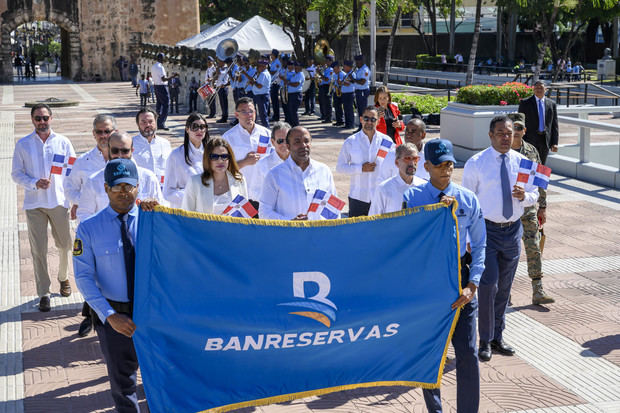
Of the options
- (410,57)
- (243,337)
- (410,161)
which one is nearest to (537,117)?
(410,161)

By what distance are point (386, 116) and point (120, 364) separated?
632cm

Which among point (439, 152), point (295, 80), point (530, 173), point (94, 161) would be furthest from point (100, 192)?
point (295, 80)

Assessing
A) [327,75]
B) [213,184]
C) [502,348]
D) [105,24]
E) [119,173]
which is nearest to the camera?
[119,173]

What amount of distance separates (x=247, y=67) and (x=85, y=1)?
3523 centimetres

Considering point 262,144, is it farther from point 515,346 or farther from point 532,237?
point 515,346

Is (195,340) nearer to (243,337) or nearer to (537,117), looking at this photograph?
(243,337)

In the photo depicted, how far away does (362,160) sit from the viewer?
28.3 feet

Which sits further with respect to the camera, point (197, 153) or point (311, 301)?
point (197, 153)

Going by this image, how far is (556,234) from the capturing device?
1106cm

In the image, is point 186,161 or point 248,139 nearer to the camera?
point 186,161

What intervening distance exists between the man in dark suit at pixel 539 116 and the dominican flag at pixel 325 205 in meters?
6.95

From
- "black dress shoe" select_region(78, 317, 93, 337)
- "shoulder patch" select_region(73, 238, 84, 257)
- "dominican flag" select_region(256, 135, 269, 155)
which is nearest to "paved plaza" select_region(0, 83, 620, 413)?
"black dress shoe" select_region(78, 317, 93, 337)

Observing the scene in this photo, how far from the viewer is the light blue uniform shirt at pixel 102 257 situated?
471 cm

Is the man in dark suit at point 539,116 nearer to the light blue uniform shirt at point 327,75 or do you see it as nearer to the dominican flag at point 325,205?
the dominican flag at point 325,205
